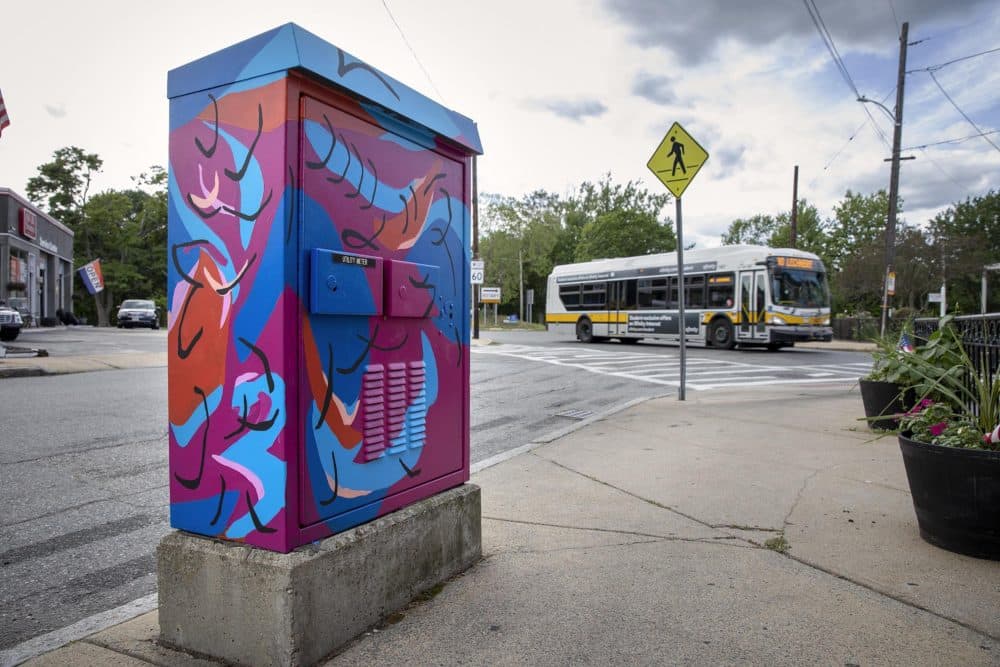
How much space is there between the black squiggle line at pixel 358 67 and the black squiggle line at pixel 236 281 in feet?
2.43

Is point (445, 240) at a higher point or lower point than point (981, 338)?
higher

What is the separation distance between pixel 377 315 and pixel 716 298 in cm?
2165

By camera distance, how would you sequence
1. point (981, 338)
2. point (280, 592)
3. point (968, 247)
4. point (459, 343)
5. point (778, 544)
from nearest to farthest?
point (280, 592), point (459, 343), point (778, 544), point (981, 338), point (968, 247)

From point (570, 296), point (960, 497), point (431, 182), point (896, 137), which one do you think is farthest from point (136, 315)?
point (960, 497)

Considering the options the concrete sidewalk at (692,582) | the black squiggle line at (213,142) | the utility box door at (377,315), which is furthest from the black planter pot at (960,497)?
the black squiggle line at (213,142)

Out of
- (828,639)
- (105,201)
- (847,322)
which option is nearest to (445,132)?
(828,639)

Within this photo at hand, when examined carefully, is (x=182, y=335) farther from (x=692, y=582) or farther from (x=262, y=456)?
(x=692, y=582)

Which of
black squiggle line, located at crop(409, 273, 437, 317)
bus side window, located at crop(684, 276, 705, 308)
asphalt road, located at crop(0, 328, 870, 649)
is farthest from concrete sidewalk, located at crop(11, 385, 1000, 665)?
bus side window, located at crop(684, 276, 705, 308)

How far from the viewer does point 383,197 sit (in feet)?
9.29

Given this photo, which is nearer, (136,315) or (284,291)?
(284,291)

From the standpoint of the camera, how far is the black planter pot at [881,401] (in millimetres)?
7023

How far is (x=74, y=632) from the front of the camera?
274 cm

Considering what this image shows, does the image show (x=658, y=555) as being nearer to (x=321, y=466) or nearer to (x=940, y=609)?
(x=940, y=609)

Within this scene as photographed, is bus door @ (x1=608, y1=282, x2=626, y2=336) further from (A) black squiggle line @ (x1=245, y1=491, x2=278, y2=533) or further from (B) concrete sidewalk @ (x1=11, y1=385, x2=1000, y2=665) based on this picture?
(A) black squiggle line @ (x1=245, y1=491, x2=278, y2=533)
